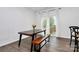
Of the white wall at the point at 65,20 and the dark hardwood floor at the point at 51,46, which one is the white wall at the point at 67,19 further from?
the dark hardwood floor at the point at 51,46

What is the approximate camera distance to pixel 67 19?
188 centimetres

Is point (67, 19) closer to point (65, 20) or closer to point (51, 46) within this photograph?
point (65, 20)

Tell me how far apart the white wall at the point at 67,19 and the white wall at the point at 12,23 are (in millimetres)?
787

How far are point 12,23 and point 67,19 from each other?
137cm

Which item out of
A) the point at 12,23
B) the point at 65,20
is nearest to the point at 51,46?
the point at 65,20

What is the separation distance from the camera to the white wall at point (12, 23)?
1.76m

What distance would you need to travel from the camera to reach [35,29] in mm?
2082

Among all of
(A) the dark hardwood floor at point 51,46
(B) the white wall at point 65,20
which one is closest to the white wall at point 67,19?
(B) the white wall at point 65,20

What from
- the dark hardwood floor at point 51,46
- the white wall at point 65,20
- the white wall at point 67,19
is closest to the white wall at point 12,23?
the dark hardwood floor at point 51,46

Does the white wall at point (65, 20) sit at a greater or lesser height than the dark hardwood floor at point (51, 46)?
greater

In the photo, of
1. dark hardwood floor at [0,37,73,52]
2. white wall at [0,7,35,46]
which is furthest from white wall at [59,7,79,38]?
white wall at [0,7,35,46]

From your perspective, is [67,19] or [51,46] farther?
[51,46]

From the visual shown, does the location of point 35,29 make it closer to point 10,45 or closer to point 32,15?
point 32,15

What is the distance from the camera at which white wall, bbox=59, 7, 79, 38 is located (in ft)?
5.73
